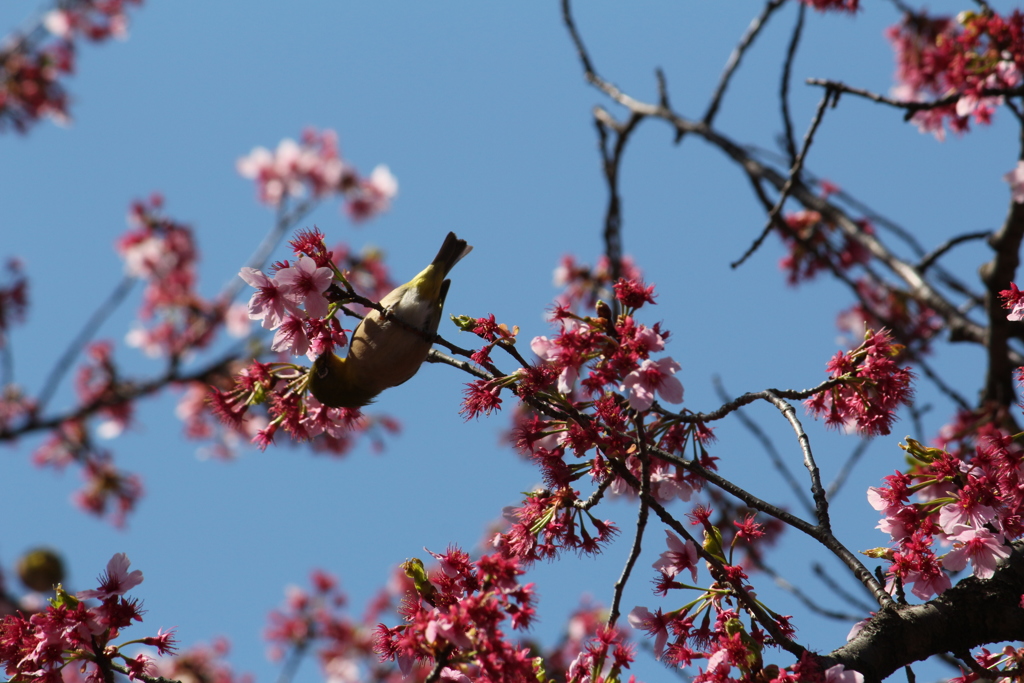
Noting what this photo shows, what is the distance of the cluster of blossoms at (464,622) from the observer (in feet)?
7.59

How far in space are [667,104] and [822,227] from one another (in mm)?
2115

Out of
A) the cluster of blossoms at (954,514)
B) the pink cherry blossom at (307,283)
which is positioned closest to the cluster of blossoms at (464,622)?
the pink cherry blossom at (307,283)

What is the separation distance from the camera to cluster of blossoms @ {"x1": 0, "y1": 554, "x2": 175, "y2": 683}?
2.61 meters

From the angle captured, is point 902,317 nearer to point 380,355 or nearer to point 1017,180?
point 1017,180

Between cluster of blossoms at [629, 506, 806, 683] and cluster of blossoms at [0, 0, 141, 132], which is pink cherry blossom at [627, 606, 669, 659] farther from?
cluster of blossoms at [0, 0, 141, 132]

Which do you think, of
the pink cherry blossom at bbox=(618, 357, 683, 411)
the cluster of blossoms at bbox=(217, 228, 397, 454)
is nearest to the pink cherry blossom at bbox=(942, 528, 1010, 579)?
the pink cherry blossom at bbox=(618, 357, 683, 411)

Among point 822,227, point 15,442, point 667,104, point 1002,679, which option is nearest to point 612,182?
point 667,104

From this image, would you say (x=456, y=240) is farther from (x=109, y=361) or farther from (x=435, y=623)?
(x=109, y=361)

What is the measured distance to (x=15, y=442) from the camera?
8953 mm

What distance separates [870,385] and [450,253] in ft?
6.21

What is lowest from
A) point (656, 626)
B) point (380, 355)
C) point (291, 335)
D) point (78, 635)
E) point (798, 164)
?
point (78, 635)

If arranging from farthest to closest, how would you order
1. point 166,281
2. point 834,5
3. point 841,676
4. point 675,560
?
point 166,281
point 834,5
point 675,560
point 841,676

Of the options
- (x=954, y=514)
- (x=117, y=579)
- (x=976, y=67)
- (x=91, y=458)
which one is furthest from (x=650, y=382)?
(x=91, y=458)

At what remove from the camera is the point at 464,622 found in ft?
7.68
